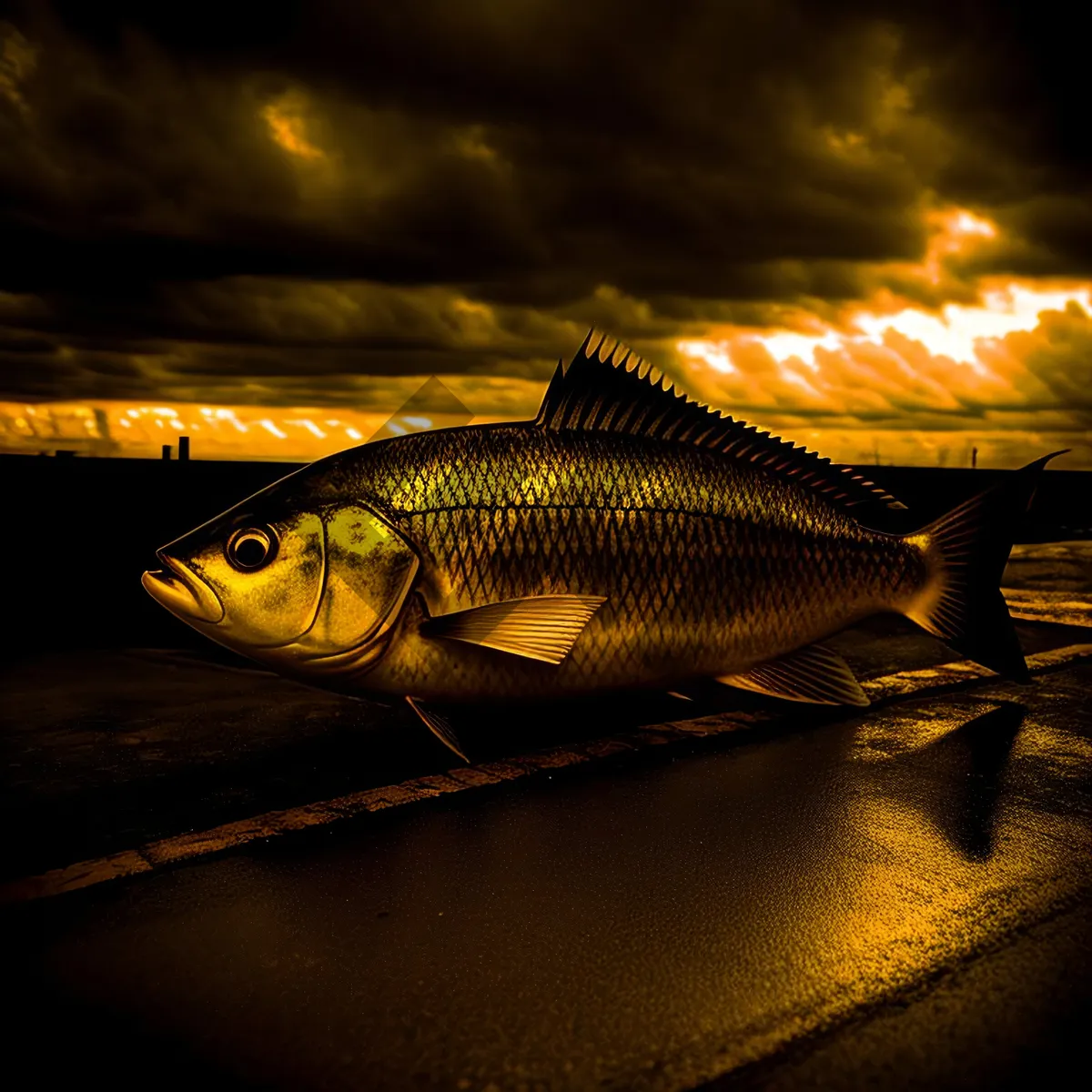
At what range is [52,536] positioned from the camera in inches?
479

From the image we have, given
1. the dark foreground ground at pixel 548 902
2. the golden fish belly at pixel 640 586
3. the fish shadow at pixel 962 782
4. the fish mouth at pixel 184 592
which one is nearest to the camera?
the dark foreground ground at pixel 548 902

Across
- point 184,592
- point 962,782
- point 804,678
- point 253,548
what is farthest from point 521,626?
point 962,782

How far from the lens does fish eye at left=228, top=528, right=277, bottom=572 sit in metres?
3.82

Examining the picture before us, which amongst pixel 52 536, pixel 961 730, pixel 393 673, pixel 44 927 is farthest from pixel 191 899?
pixel 52 536

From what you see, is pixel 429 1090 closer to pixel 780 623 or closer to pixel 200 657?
pixel 780 623

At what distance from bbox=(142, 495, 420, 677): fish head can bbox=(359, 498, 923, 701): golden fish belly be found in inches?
4.9

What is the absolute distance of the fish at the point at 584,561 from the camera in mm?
3852

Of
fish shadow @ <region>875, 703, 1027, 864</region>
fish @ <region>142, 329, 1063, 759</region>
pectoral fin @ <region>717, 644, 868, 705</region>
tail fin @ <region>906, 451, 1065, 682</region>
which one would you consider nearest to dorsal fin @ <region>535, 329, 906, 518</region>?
fish @ <region>142, 329, 1063, 759</region>

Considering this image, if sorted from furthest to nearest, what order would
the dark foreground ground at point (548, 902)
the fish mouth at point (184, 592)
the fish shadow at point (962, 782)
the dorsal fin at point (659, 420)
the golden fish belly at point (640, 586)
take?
the dorsal fin at point (659, 420), the golden fish belly at point (640, 586), the fish mouth at point (184, 592), the fish shadow at point (962, 782), the dark foreground ground at point (548, 902)

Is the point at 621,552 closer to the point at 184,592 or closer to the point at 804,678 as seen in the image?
the point at 804,678

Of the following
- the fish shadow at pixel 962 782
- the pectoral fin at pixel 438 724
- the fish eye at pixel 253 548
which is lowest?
the fish shadow at pixel 962 782

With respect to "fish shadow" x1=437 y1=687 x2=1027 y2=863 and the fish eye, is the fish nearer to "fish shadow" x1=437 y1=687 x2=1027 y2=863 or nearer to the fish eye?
the fish eye

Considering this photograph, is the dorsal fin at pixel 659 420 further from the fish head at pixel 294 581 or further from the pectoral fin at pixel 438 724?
the pectoral fin at pixel 438 724

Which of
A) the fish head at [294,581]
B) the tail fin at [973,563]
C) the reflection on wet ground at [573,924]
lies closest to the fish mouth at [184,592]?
the fish head at [294,581]
